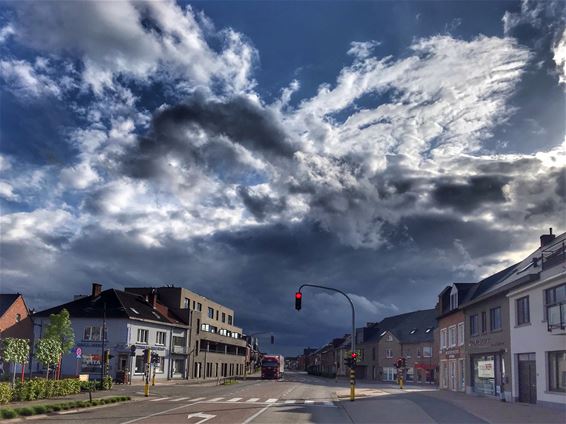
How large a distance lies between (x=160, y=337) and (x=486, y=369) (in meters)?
45.1

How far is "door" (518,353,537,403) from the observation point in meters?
31.6

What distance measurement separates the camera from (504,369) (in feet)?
117

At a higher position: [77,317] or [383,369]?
[77,317]

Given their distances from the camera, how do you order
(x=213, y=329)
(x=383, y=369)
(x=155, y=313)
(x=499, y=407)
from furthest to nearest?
1. (x=213, y=329)
2. (x=383, y=369)
3. (x=155, y=313)
4. (x=499, y=407)

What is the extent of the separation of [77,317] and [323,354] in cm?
12202

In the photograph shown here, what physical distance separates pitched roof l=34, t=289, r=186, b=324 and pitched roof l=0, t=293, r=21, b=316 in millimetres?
8483

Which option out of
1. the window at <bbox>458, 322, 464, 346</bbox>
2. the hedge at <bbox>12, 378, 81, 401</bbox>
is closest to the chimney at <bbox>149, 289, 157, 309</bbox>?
the hedge at <bbox>12, 378, 81, 401</bbox>

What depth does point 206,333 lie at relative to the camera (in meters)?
94.1

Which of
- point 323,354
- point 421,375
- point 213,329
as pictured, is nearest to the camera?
point 421,375

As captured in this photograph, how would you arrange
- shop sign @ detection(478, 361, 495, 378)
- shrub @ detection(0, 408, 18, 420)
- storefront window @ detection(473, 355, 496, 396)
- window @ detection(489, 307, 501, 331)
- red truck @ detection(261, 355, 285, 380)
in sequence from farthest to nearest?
red truck @ detection(261, 355, 285, 380)
shop sign @ detection(478, 361, 495, 378)
storefront window @ detection(473, 355, 496, 396)
window @ detection(489, 307, 501, 331)
shrub @ detection(0, 408, 18, 420)

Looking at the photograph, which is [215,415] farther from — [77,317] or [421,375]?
[421,375]

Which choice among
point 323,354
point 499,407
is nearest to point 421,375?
point 499,407

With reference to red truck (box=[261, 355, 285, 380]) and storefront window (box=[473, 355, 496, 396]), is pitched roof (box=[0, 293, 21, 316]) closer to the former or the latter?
red truck (box=[261, 355, 285, 380])

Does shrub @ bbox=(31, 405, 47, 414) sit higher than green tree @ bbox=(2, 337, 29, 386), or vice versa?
green tree @ bbox=(2, 337, 29, 386)
